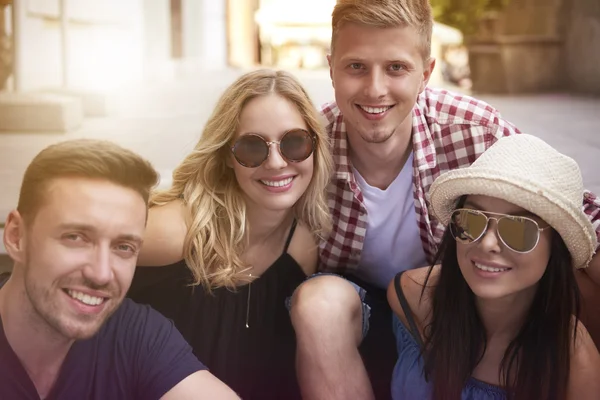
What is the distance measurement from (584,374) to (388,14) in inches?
45.1

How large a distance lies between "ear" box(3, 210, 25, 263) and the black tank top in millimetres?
537

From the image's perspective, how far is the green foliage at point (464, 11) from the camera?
2.34 m

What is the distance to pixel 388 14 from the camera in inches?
80.4

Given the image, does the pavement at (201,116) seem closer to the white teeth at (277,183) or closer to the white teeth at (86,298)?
the white teeth at (277,183)

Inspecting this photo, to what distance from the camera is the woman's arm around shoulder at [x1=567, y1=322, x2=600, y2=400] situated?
5.55ft

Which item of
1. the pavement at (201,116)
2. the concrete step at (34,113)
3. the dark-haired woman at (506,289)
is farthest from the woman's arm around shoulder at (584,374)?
the concrete step at (34,113)

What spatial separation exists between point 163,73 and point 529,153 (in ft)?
4.08

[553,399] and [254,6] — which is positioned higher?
[254,6]

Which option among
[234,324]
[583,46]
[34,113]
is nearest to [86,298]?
[234,324]

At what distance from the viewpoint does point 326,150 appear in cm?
211

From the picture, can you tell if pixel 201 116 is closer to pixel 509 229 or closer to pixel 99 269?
pixel 99 269

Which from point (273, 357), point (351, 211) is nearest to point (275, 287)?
point (273, 357)

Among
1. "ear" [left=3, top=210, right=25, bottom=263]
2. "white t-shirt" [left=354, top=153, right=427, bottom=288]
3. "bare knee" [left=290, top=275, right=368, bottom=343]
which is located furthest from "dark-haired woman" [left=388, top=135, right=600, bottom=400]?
"ear" [left=3, top=210, right=25, bottom=263]

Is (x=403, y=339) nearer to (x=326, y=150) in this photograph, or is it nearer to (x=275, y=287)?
(x=275, y=287)
